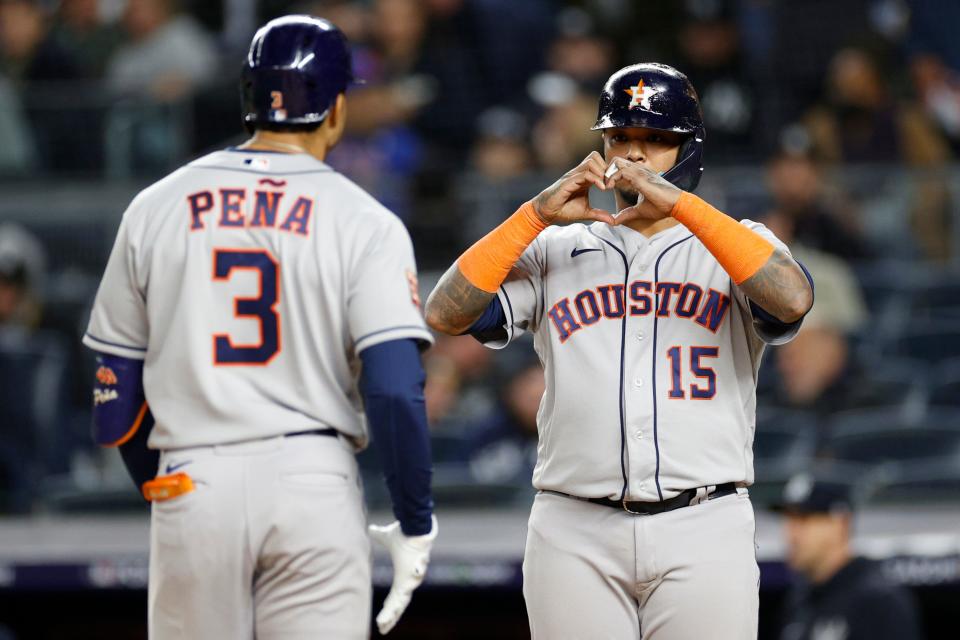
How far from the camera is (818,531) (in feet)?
15.6

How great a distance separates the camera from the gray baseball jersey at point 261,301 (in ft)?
9.34

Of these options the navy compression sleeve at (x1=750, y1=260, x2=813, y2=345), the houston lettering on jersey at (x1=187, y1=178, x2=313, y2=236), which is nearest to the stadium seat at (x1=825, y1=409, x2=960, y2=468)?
the navy compression sleeve at (x1=750, y1=260, x2=813, y2=345)

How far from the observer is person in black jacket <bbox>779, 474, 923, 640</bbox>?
462cm

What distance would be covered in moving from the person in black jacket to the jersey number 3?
2.44 meters

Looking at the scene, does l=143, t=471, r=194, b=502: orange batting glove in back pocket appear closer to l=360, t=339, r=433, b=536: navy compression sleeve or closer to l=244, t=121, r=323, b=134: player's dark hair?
l=360, t=339, r=433, b=536: navy compression sleeve

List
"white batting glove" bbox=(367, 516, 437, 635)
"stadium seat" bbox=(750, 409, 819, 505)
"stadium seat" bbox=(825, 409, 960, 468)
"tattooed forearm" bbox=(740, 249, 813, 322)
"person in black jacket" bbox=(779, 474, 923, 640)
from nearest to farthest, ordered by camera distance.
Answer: "tattooed forearm" bbox=(740, 249, 813, 322) < "white batting glove" bbox=(367, 516, 437, 635) < "person in black jacket" bbox=(779, 474, 923, 640) < "stadium seat" bbox=(750, 409, 819, 505) < "stadium seat" bbox=(825, 409, 960, 468)

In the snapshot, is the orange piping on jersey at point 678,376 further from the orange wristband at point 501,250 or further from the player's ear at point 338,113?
the player's ear at point 338,113

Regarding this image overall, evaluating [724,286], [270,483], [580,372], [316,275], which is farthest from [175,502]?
[724,286]

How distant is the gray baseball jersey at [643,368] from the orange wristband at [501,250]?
95 mm

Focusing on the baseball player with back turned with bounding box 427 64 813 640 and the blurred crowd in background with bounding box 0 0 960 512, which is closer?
the baseball player with back turned with bounding box 427 64 813 640

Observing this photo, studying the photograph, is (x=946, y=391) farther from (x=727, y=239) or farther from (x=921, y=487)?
(x=727, y=239)

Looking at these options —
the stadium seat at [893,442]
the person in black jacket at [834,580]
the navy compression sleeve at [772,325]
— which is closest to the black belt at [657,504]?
the navy compression sleeve at [772,325]

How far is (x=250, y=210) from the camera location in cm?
288

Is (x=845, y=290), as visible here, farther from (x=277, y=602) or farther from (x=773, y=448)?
(x=277, y=602)
